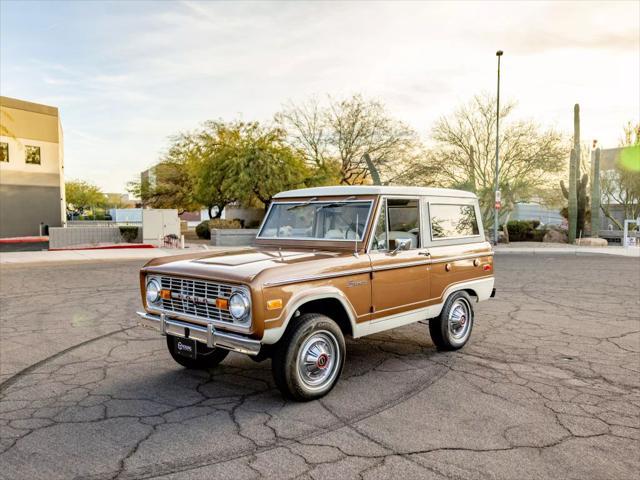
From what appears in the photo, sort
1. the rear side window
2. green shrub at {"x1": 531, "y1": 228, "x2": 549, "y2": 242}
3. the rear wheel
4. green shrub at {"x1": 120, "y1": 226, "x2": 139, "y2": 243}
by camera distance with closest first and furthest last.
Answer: the rear wheel → the rear side window → green shrub at {"x1": 120, "y1": 226, "x2": 139, "y2": 243} → green shrub at {"x1": 531, "y1": 228, "x2": 549, "y2": 242}

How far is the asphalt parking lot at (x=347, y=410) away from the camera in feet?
11.4

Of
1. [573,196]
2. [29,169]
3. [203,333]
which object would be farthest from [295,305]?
[29,169]

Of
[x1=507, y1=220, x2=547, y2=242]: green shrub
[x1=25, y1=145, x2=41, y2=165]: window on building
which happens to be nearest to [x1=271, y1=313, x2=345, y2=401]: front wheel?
[x1=507, y1=220, x2=547, y2=242]: green shrub

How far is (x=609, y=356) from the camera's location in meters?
6.10

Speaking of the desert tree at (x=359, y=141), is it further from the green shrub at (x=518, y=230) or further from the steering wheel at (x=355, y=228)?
the steering wheel at (x=355, y=228)

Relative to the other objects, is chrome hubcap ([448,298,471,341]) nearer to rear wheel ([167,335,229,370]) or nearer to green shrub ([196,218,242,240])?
rear wheel ([167,335,229,370])

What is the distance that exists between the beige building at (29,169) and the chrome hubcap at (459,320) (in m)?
33.5

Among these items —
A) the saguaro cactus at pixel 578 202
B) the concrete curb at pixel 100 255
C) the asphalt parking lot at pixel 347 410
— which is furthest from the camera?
the saguaro cactus at pixel 578 202

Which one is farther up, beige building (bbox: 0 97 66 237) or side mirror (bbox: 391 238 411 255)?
beige building (bbox: 0 97 66 237)

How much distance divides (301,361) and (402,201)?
217 cm

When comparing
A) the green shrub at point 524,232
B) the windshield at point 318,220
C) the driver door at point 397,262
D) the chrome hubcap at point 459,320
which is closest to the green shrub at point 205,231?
the green shrub at point 524,232

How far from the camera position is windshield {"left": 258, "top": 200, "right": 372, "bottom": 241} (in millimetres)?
5359

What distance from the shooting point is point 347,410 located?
14.5ft

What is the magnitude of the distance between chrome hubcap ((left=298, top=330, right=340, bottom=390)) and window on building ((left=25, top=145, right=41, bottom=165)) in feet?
115
